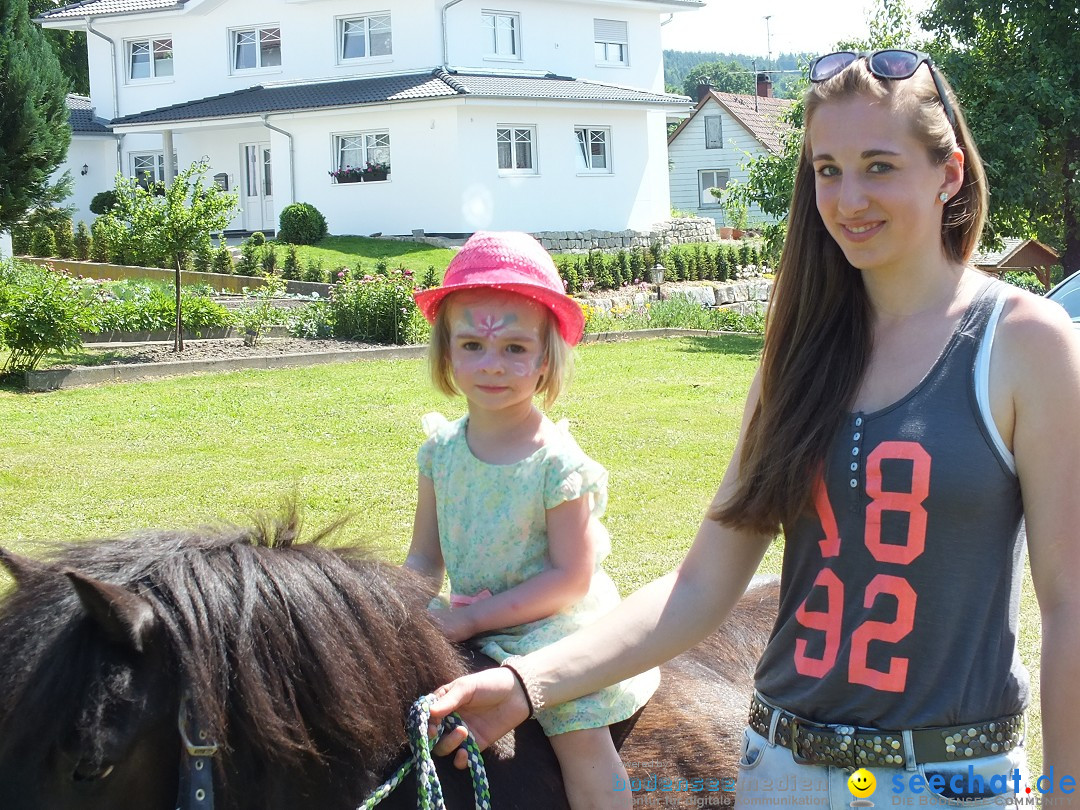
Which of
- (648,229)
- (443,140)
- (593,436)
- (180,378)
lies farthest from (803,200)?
(648,229)

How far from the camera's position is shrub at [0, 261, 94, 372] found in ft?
42.9

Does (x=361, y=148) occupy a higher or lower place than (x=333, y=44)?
lower

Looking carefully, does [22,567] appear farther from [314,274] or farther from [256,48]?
[256,48]

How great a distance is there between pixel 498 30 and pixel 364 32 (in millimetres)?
3831

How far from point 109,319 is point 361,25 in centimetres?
1946

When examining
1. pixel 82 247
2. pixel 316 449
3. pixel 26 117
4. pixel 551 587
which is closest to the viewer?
pixel 551 587

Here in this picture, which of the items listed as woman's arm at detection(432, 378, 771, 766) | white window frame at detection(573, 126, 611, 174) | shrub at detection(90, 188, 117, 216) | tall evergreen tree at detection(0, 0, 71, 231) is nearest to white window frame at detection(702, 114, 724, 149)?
white window frame at detection(573, 126, 611, 174)

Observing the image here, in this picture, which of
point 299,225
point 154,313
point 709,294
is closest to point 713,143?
point 709,294

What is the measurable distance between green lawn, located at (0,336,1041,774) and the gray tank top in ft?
9.20

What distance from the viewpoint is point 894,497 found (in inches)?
69.9

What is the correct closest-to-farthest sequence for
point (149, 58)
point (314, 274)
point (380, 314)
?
1. point (380, 314)
2. point (314, 274)
3. point (149, 58)

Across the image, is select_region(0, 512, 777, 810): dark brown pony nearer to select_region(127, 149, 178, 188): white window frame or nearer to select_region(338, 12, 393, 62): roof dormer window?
select_region(338, 12, 393, 62): roof dormer window

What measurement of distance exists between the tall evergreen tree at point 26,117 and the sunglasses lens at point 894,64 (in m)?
18.8

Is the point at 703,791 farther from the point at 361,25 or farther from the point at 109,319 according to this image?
the point at 361,25
